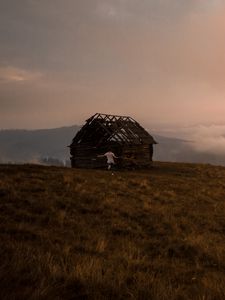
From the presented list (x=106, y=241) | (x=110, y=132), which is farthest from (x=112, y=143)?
(x=106, y=241)

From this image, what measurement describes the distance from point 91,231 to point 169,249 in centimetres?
266

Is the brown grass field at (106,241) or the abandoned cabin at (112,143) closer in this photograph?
the brown grass field at (106,241)

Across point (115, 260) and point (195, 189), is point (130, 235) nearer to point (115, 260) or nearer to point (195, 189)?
point (115, 260)

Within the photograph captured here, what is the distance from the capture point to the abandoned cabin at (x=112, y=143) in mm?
41094

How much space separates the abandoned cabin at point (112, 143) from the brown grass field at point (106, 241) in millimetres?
17188

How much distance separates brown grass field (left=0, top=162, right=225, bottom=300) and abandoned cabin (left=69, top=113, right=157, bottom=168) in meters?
17.2

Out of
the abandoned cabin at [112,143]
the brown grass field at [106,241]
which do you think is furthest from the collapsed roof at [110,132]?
the brown grass field at [106,241]

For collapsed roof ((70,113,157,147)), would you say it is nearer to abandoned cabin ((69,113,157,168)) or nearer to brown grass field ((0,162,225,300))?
abandoned cabin ((69,113,157,168))

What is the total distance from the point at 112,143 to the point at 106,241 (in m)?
30.3

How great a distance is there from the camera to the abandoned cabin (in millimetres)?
41094

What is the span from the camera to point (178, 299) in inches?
249

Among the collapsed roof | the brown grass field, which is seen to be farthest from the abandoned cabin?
the brown grass field

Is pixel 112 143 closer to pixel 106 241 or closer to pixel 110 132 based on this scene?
pixel 110 132

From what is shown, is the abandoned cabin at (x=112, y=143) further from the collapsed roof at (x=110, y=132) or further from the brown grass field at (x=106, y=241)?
the brown grass field at (x=106, y=241)
